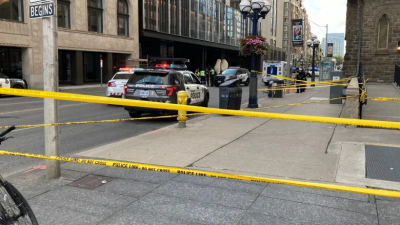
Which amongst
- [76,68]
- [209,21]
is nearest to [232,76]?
[76,68]

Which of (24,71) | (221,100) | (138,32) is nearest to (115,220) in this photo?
(221,100)

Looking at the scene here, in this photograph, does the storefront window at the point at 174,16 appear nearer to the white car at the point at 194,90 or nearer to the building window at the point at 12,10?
the building window at the point at 12,10

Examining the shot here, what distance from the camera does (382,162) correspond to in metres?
6.18

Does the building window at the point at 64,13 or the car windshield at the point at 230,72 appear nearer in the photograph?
the building window at the point at 64,13

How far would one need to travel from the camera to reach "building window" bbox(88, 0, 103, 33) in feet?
109

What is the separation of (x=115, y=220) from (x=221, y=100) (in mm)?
9207

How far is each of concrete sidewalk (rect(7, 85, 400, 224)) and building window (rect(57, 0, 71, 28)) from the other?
25852mm

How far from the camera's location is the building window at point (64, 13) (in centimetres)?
3003

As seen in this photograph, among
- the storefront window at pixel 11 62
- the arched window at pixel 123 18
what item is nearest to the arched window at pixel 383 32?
the arched window at pixel 123 18

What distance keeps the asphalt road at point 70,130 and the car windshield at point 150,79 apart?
1.32m

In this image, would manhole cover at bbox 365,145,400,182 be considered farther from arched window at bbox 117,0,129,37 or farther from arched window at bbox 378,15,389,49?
arched window at bbox 117,0,129,37

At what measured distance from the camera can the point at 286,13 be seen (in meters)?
112

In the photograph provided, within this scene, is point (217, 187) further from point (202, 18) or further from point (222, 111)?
point (202, 18)

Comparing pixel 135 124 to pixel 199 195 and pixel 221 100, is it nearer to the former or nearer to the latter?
pixel 221 100
